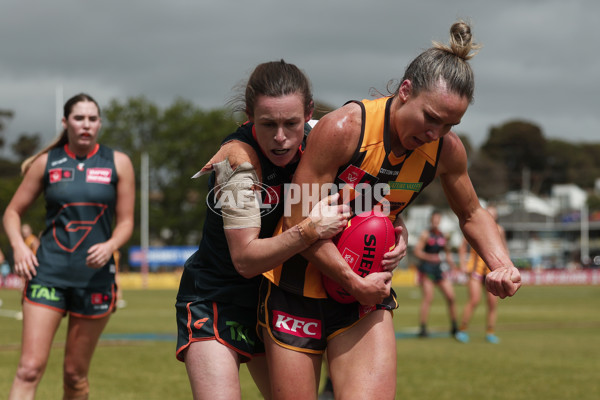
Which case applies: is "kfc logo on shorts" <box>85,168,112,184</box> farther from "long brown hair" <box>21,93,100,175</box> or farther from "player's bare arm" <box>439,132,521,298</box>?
"player's bare arm" <box>439,132,521,298</box>

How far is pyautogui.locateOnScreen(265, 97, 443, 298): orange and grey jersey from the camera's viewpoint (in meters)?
4.03

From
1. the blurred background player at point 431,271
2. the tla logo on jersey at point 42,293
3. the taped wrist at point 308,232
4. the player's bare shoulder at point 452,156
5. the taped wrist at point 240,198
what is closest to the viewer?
the taped wrist at point 308,232

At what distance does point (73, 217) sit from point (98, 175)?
15.1 inches

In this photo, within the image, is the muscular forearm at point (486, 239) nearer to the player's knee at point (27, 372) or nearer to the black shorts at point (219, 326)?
the black shorts at point (219, 326)

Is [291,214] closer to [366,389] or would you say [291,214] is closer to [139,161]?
[366,389]

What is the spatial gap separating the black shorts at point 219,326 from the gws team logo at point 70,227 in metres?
2.03

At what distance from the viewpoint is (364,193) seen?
4.18m

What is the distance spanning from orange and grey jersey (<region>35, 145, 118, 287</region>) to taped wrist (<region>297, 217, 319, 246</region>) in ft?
9.50

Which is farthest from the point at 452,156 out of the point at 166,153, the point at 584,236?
the point at 584,236

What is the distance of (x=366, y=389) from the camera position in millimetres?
4012

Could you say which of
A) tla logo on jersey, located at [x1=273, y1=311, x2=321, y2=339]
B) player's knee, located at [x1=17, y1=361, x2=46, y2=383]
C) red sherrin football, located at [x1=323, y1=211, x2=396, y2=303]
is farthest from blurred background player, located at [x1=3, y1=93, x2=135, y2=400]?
red sherrin football, located at [x1=323, y1=211, x2=396, y2=303]

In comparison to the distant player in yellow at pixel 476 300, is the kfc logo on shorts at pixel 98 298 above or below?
above

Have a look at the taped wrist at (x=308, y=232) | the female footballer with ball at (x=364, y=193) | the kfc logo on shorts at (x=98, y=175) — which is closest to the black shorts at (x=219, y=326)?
the female footballer with ball at (x=364, y=193)

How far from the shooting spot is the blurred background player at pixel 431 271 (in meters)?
14.5
